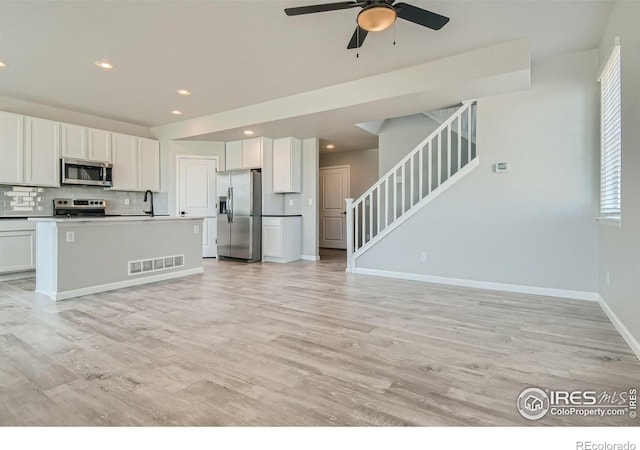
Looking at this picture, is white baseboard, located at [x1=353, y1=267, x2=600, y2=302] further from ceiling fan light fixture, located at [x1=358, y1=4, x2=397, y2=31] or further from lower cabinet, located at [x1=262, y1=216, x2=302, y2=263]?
ceiling fan light fixture, located at [x1=358, y1=4, x2=397, y2=31]

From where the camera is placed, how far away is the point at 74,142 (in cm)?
534

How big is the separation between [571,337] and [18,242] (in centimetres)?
664

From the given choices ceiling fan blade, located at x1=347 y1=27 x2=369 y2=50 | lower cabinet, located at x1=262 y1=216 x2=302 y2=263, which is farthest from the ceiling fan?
lower cabinet, located at x1=262 y1=216 x2=302 y2=263

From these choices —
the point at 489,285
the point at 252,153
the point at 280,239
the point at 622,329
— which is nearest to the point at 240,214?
the point at 280,239

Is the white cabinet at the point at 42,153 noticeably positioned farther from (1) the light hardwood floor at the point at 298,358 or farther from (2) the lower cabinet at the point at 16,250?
(1) the light hardwood floor at the point at 298,358

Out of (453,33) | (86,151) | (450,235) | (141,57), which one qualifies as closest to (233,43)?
(141,57)

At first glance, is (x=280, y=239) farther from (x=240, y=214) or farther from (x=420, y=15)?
(x=420, y=15)

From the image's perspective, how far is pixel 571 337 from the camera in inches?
98.2

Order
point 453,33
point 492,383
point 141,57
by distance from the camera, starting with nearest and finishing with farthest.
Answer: point 492,383 → point 453,33 → point 141,57

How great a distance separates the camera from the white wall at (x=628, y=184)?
2244 millimetres

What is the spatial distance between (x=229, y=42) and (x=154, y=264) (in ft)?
9.64

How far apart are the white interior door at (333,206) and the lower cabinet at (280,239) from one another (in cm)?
223

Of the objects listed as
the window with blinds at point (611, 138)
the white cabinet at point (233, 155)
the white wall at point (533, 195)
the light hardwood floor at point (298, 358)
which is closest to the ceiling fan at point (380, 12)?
the window with blinds at point (611, 138)

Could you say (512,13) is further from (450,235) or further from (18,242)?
(18,242)
